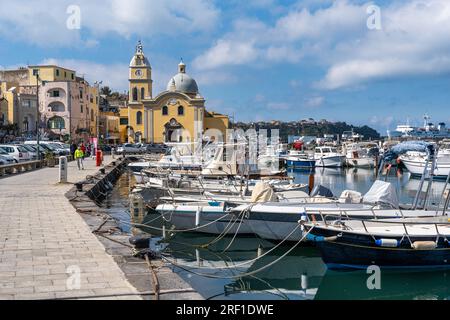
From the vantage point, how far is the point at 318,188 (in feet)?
59.5

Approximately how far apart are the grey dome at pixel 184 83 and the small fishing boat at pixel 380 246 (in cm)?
7914

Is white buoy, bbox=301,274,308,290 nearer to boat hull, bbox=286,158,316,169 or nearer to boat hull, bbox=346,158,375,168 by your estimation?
boat hull, bbox=286,158,316,169

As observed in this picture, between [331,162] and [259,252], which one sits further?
[331,162]

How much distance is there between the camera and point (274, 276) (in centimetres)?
1297

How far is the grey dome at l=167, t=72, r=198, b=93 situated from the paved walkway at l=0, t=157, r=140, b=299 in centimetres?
7505

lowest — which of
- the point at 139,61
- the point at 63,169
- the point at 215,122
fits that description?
the point at 63,169

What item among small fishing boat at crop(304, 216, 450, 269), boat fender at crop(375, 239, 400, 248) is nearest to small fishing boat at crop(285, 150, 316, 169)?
small fishing boat at crop(304, 216, 450, 269)

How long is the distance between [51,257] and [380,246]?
7326mm

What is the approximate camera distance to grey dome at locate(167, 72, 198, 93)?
9038 cm

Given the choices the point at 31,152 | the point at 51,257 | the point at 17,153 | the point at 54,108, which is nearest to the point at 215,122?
the point at 54,108

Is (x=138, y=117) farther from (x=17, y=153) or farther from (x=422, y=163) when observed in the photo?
(x=422, y=163)

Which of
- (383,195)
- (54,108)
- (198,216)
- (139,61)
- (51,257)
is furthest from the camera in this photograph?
(139,61)

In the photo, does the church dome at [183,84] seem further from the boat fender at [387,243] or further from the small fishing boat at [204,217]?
the boat fender at [387,243]

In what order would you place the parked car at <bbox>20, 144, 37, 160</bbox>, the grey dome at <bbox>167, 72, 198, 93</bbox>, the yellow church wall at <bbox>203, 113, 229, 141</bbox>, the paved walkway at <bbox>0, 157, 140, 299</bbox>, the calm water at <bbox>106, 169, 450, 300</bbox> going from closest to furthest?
1. the paved walkway at <bbox>0, 157, 140, 299</bbox>
2. the calm water at <bbox>106, 169, 450, 300</bbox>
3. the parked car at <bbox>20, 144, 37, 160</bbox>
4. the yellow church wall at <bbox>203, 113, 229, 141</bbox>
5. the grey dome at <bbox>167, 72, 198, 93</bbox>
